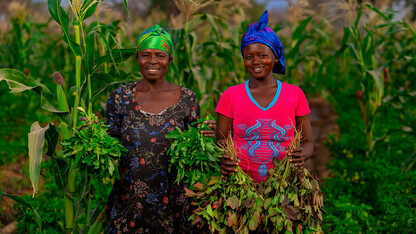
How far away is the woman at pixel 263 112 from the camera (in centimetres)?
225

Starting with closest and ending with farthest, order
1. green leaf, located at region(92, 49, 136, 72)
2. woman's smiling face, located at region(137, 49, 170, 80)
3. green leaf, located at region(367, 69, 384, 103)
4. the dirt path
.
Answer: woman's smiling face, located at region(137, 49, 170, 80) → green leaf, located at region(92, 49, 136, 72) → green leaf, located at region(367, 69, 384, 103) → the dirt path

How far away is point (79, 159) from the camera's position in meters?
2.26

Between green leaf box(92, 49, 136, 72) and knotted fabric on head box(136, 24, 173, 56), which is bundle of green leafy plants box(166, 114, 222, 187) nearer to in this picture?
knotted fabric on head box(136, 24, 173, 56)

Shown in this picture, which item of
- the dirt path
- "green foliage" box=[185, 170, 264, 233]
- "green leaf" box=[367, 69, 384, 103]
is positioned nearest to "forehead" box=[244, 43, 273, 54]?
"green foliage" box=[185, 170, 264, 233]

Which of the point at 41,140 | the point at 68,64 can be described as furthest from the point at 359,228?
the point at 68,64

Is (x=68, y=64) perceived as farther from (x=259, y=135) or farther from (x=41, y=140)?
(x=259, y=135)

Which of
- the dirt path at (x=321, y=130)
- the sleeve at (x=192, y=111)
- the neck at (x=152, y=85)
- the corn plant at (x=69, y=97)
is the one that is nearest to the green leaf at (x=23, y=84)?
the corn plant at (x=69, y=97)

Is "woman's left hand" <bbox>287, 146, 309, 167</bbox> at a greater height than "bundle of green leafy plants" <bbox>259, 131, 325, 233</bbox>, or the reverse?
"woman's left hand" <bbox>287, 146, 309, 167</bbox>

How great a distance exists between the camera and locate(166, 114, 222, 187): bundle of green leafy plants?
7.13ft

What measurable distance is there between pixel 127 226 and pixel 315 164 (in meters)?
3.26

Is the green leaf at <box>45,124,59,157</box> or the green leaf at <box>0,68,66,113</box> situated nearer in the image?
the green leaf at <box>0,68,66,113</box>

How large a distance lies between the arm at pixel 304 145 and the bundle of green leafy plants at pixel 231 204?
262 millimetres

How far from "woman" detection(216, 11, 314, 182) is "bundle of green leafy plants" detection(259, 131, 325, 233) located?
0.13m

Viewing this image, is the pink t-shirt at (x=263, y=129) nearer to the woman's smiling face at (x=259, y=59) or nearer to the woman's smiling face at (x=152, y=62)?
the woman's smiling face at (x=259, y=59)
